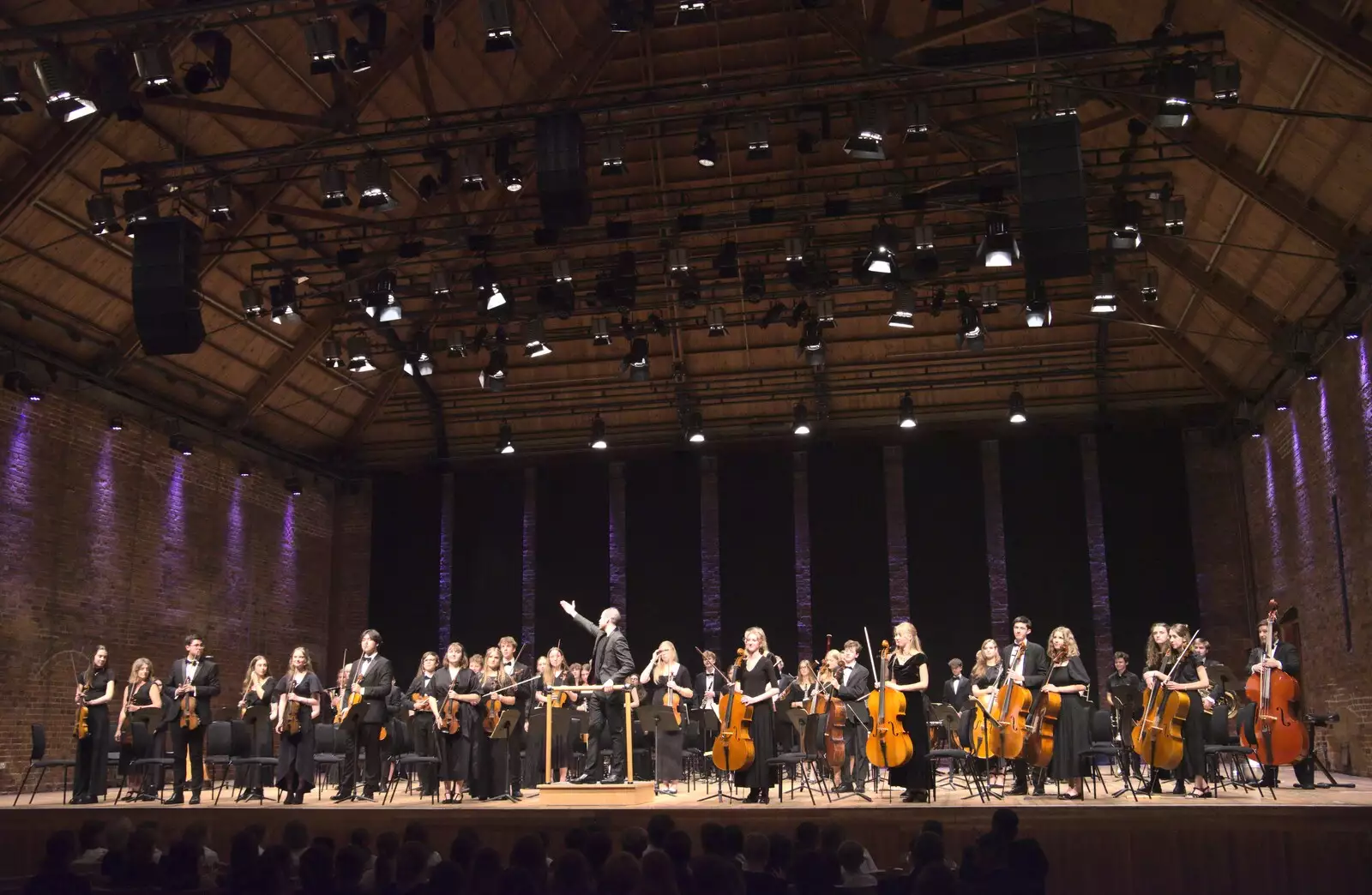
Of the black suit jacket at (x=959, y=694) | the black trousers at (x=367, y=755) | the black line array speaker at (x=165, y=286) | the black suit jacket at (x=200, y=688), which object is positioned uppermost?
the black line array speaker at (x=165, y=286)

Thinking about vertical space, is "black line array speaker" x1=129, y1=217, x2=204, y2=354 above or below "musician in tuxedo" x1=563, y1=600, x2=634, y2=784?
above

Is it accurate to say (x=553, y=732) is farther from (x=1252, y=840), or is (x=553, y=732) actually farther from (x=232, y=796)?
(x=1252, y=840)

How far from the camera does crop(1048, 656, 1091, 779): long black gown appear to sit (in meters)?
10.8

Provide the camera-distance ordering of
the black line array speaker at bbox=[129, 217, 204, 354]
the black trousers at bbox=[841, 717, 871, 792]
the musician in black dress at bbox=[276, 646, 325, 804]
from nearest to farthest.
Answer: the black line array speaker at bbox=[129, 217, 204, 354] → the musician in black dress at bbox=[276, 646, 325, 804] → the black trousers at bbox=[841, 717, 871, 792]

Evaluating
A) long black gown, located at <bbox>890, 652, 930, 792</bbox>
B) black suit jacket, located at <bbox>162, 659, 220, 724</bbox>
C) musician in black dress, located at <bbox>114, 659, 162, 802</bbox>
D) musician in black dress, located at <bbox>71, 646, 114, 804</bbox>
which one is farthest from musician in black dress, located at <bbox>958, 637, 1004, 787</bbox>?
musician in black dress, located at <bbox>71, 646, 114, 804</bbox>

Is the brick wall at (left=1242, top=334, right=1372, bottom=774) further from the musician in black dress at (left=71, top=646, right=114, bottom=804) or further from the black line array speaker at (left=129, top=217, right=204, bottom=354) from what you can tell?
the musician in black dress at (left=71, top=646, right=114, bottom=804)

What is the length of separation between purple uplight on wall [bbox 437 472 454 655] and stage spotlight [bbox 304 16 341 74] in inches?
520

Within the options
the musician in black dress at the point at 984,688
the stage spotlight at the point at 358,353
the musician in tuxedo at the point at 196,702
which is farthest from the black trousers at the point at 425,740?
the stage spotlight at the point at 358,353

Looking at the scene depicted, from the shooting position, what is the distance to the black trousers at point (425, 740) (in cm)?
1317

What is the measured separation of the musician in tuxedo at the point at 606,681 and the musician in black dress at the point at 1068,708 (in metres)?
4.11

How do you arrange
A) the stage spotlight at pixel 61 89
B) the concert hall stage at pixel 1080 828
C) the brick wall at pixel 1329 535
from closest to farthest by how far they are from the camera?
the concert hall stage at pixel 1080 828 < the stage spotlight at pixel 61 89 < the brick wall at pixel 1329 535

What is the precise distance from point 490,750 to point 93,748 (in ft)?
14.3

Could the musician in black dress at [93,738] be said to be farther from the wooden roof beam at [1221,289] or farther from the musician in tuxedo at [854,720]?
the wooden roof beam at [1221,289]

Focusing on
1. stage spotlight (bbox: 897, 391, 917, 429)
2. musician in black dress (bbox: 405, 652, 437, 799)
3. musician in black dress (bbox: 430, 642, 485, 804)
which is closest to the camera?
musician in black dress (bbox: 430, 642, 485, 804)
